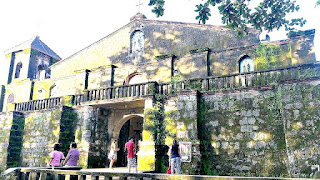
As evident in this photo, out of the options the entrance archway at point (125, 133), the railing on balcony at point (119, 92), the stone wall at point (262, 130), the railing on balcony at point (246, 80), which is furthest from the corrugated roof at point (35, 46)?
the stone wall at point (262, 130)

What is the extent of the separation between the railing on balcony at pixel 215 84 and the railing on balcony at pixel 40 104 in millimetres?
1126

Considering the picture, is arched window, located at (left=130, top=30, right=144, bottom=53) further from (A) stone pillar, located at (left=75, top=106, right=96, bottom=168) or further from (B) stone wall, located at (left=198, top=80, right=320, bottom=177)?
(B) stone wall, located at (left=198, top=80, right=320, bottom=177)

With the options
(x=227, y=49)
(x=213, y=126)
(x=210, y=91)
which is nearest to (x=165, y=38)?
(x=227, y=49)

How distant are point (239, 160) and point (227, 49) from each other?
613cm

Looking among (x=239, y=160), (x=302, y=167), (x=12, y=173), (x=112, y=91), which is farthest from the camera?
(x=112, y=91)

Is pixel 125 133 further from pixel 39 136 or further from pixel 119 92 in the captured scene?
pixel 39 136

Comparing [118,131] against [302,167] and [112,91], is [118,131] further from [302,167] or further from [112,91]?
[302,167]

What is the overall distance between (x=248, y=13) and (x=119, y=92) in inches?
299

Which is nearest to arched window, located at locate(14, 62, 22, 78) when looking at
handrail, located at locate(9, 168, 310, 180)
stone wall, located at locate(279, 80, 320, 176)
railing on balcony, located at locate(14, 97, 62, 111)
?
railing on balcony, located at locate(14, 97, 62, 111)

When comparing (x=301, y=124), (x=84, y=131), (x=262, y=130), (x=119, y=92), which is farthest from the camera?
(x=84, y=131)

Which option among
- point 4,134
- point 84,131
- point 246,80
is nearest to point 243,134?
point 246,80

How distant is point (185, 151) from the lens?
11016 millimetres

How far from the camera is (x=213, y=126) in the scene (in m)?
11.5

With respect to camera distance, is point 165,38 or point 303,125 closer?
point 303,125
